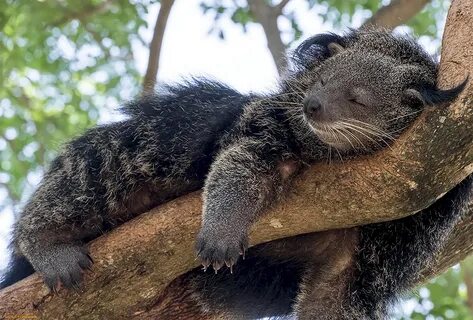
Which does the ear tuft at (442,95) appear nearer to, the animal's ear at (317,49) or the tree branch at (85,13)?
the animal's ear at (317,49)

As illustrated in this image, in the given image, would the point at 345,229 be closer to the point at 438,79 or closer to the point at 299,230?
the point at 299,230

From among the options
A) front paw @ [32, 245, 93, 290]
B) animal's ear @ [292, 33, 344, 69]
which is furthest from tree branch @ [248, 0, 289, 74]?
front paw @ [32, 245, 93, 290]

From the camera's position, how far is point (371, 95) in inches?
161

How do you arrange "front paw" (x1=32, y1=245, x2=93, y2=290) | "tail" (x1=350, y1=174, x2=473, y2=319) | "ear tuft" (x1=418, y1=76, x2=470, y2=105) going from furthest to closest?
"tail" (x1=350, y1=174, x2=473, y2=319), "front paw" (x1=32, y1=245, x2=93, y2=290), "ear tuft" (x1=418, y1=76, x2=470, y2=105)

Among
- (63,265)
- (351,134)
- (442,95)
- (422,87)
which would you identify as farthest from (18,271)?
(442,95)

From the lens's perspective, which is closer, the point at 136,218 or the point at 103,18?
the point at 136,218

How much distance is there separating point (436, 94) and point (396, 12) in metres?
3.24

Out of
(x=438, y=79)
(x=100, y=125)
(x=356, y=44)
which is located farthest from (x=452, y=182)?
(x=100, y=125)

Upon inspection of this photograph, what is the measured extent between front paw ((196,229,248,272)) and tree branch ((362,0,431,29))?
125 inches

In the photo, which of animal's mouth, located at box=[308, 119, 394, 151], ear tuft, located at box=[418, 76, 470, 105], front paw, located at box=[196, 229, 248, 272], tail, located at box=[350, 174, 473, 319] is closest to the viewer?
ear tuft, located at box=[418, 76, 470, 105]

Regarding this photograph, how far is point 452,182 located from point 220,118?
1595mm

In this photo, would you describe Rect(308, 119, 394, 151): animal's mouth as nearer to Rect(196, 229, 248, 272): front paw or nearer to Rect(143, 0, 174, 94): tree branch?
Rect(196, 229, 248, 272): front paw

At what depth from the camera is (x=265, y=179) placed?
406cm

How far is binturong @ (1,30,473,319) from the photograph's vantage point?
157 inches
